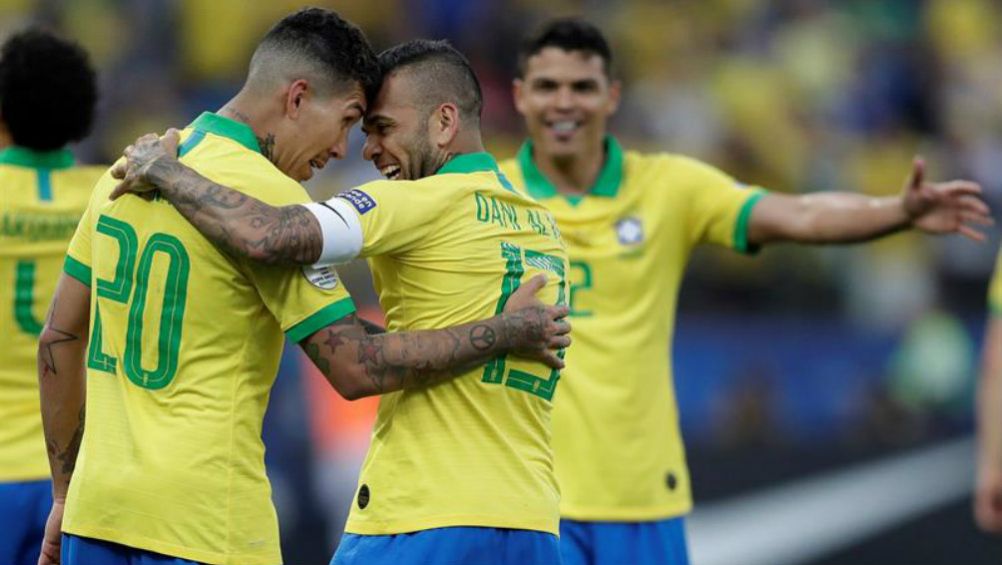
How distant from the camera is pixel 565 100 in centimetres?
687

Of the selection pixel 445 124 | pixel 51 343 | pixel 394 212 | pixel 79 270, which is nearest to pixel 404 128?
pixel 445 124

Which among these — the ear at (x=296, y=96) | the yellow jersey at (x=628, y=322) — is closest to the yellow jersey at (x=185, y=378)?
the ear at (x=296, y=96)

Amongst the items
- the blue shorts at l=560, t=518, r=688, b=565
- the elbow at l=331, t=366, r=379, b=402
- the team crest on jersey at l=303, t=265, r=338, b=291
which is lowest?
the blue shorts at l=560, t=518, r=688, b=565

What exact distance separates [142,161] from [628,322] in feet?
8.12

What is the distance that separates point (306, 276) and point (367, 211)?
0.80 feet

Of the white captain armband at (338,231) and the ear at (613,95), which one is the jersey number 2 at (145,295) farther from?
the ear at (613,95)

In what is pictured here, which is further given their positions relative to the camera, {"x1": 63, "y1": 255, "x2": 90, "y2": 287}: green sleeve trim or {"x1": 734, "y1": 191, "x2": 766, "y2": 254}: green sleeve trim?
{"x1": 734, "y1": 191, "x2": 766, "y2": 254}: green sleeve trim

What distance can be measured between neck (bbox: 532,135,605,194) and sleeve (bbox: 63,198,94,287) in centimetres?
247

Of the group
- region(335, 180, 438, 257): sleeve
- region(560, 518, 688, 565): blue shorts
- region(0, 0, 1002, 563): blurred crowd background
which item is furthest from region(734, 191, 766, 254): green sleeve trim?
region(0, 0, 1002, 563): blurred crowd background

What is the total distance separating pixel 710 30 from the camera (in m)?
16.0

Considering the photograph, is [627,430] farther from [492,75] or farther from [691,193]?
[492,75]

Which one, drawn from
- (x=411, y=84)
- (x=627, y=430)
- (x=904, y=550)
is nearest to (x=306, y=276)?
(x=411, y=84)

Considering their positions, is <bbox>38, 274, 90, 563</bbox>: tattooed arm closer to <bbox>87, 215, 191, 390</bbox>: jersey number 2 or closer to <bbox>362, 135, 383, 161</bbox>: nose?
<bbox>87, 215, 191, 390</bbox>: jersey number 2

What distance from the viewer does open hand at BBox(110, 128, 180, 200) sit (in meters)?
4.52
